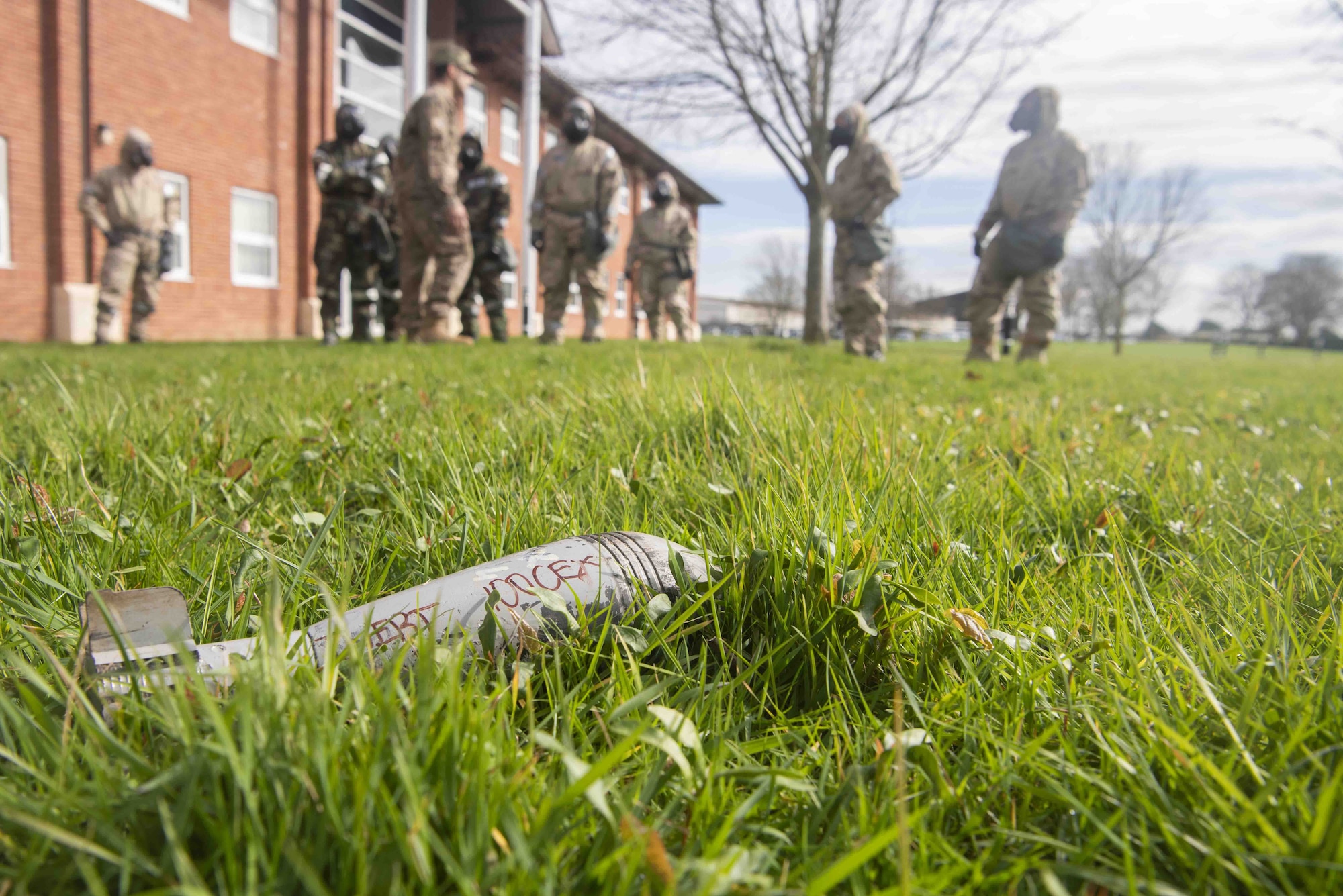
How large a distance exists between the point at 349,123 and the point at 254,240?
6915 millimetres

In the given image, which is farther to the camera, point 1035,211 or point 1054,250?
point 1054,250

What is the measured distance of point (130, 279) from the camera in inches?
459

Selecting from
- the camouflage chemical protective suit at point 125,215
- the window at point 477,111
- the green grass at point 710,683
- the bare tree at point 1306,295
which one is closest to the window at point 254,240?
the camouflage chemical protective suit at point 125,215

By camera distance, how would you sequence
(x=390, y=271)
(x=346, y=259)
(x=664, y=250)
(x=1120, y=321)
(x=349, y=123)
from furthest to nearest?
(x=1120, y=321) → (x=664, y=250) → (x=390, y=271) → (x=346, y=259) → (x=349, y=123)

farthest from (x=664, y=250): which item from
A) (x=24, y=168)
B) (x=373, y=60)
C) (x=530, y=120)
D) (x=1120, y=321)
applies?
(x=1120, y=321)

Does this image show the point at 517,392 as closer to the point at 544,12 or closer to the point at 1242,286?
the point at 544,12

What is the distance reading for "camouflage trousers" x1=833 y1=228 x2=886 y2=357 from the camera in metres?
11.3

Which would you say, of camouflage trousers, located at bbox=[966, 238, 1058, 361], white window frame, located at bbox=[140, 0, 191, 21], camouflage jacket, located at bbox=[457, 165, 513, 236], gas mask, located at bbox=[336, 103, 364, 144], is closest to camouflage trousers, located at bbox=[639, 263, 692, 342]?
camouflage jacket, located at bbox=[457, 165, 513, 236]

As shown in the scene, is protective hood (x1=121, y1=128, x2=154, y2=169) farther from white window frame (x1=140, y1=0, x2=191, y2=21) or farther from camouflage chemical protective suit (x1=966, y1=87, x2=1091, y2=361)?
camouflage chemical protective suit (x1=966, y1=87, x2=1091, y2=361)

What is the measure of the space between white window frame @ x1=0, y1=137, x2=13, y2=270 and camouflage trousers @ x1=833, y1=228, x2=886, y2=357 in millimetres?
11860

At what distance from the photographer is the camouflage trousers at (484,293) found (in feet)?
42.3

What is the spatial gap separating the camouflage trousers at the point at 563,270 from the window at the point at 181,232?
21.6 ft

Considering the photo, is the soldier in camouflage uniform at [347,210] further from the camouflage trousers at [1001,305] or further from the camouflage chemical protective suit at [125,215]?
the camouflage trousers at [1001,305]

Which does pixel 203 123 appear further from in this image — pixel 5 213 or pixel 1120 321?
pixel 1120 321
